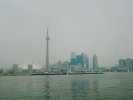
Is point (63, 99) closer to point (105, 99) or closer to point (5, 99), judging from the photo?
point (105, 99)

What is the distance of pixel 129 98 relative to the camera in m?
68.3

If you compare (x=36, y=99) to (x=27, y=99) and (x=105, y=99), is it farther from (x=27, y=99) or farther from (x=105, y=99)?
(x=105, y=99)

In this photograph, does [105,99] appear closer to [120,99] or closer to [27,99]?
[120,99]

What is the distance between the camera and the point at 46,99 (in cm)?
7069

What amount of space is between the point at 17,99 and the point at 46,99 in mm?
7583

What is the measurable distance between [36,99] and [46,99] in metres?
2.64

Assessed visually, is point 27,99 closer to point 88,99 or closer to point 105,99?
point 88,99

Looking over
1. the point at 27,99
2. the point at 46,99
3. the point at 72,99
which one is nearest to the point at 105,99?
the point at 72,99

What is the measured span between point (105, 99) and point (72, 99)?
27.8ft

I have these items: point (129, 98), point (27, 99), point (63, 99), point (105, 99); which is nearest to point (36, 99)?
point (27, 99)

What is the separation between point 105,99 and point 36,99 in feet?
58.9

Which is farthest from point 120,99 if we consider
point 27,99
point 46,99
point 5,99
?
point 5,99

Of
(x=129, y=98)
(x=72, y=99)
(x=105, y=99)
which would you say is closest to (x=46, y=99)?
(x=72, y=99)

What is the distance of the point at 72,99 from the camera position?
227 ft
